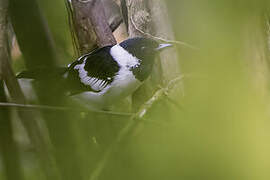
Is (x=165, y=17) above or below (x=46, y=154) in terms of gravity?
above

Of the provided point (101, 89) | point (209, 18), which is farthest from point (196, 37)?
point (101, 89)

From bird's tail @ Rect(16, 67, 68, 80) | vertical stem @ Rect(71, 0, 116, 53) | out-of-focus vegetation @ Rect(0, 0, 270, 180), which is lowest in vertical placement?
out-of-focus vegetation @ Rect(0, 0, 270, 180)

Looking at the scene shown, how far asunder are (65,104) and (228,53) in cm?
18

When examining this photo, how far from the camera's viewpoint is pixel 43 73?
41cm

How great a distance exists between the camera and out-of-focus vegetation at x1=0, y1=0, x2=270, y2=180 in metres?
0.38

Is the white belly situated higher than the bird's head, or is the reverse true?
the bird's head

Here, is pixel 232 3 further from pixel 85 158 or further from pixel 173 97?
pixel 85 158

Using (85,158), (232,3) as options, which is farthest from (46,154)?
(232,3)

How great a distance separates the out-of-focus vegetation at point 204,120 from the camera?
38 centimetres

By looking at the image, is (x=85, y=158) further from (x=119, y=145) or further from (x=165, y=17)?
(x=165, y=17)

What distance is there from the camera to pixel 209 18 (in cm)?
40

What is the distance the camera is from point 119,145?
0.40m

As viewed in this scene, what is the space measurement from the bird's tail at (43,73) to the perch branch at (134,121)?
0.31 ft

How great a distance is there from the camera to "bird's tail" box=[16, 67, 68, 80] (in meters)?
0.40
